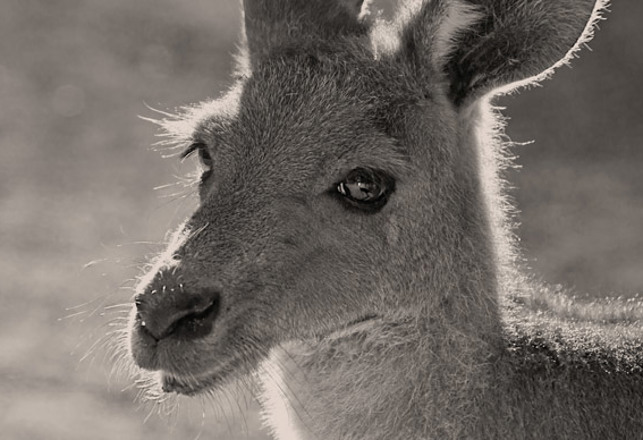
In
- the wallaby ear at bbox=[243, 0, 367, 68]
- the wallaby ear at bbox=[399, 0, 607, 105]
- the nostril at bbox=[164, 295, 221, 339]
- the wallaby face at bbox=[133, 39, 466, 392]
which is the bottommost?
the nostril at bbox=[164, 295, 221, 339]

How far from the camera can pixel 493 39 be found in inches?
207

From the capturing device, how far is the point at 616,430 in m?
4.84

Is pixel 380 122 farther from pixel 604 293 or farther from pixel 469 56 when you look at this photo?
pixel 604 293

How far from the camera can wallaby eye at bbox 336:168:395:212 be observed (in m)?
5.00

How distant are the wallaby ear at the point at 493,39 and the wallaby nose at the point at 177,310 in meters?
1.81

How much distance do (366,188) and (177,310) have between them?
46.3 inches

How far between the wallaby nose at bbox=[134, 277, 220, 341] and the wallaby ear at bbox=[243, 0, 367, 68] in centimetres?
187

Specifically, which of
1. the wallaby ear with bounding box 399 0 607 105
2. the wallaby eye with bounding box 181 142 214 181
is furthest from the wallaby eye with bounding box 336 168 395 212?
the wallaby eye with bounding box 181 142 214 181

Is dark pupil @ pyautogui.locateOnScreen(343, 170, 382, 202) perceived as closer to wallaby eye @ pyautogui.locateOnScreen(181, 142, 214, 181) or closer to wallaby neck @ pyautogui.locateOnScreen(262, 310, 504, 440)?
wallaby neck @ pyautogui.locateOnScreen(262, 310, 504, 440)

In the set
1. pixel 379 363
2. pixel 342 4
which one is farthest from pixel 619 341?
pixel 342 4

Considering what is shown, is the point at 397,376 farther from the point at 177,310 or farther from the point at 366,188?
the point at 177,310

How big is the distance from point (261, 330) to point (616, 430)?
1.79m

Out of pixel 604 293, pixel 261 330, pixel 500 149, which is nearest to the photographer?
pixel 261 330

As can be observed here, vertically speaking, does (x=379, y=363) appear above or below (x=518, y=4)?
below
